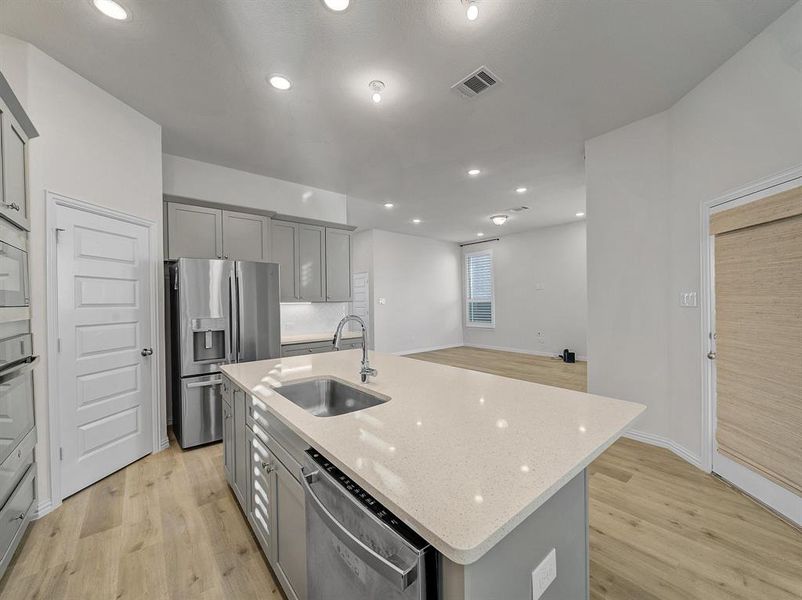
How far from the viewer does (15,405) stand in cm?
172

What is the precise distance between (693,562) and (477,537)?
1865 mm

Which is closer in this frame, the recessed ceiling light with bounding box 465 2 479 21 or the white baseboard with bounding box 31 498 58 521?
the recessed ceiling light with bounding box 465 2 479 21

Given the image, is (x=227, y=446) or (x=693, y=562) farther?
(x=227, y=446)

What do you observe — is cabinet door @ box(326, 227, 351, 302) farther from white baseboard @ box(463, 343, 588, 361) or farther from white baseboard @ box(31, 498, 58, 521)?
white baseboard @ box(463, 343, 588, 361)

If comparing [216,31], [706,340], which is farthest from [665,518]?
[216,31]

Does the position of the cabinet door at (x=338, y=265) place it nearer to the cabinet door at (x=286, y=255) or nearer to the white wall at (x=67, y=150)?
the cabinet door at (x=286, y=255)

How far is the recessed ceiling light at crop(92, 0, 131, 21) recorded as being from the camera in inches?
68.6

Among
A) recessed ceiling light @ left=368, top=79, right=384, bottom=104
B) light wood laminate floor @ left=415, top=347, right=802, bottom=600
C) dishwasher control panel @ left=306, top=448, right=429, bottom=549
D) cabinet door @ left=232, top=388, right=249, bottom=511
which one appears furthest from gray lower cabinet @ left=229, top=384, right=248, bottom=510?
recessed ceiling light @ left=368, top=79, right=384, bottom=104

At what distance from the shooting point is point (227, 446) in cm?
225

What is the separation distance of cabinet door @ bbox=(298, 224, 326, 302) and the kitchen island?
2732 mm

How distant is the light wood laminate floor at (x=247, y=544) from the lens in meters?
1.52

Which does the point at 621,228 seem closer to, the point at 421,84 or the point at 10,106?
the point at 421,84

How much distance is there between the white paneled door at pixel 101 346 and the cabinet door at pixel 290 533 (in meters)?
1.94

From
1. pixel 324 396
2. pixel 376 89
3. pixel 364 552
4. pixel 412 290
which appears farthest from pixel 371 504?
pixel 412 290
